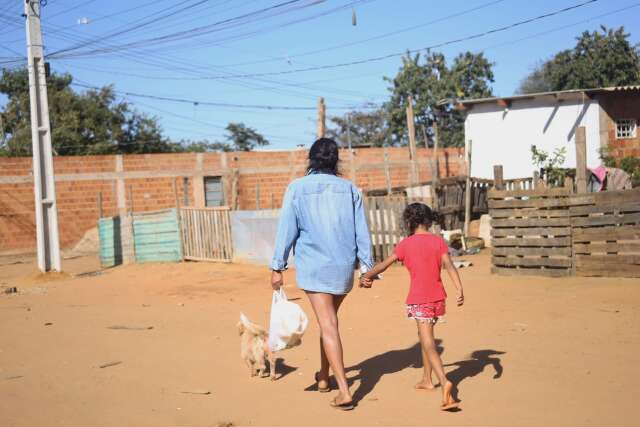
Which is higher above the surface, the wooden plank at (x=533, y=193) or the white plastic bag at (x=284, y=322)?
the wooden plank at (x=533, y=193)

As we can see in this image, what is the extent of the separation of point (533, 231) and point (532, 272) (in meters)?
0.69

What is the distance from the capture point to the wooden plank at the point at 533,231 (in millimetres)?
10776

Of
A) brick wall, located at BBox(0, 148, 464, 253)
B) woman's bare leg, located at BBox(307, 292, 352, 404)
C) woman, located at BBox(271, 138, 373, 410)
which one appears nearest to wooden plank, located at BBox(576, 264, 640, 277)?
woman, located at BBox(271, 138, 373, 410)

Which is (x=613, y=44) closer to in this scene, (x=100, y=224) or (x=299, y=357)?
(x=100, y=224)

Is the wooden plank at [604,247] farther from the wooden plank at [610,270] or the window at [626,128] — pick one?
the window at [626,128]

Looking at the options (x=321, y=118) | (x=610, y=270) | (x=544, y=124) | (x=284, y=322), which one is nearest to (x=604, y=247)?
(x=610, y=270)

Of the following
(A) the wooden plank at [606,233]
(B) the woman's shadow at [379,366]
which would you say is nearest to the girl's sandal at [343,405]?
(B) the woman's shadow at [379,366]

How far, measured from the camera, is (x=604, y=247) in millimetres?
10453

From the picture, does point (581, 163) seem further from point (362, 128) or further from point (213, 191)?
point (362, 128)

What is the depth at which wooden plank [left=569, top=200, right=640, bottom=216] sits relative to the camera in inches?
399

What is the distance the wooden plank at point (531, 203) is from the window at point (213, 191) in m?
17.8

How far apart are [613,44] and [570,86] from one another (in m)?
2.98

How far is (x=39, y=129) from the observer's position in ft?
54.4

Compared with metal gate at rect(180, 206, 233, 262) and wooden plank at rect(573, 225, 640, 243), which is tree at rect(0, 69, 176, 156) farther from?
wooden plank at rect(573, 225, 640, 243)
